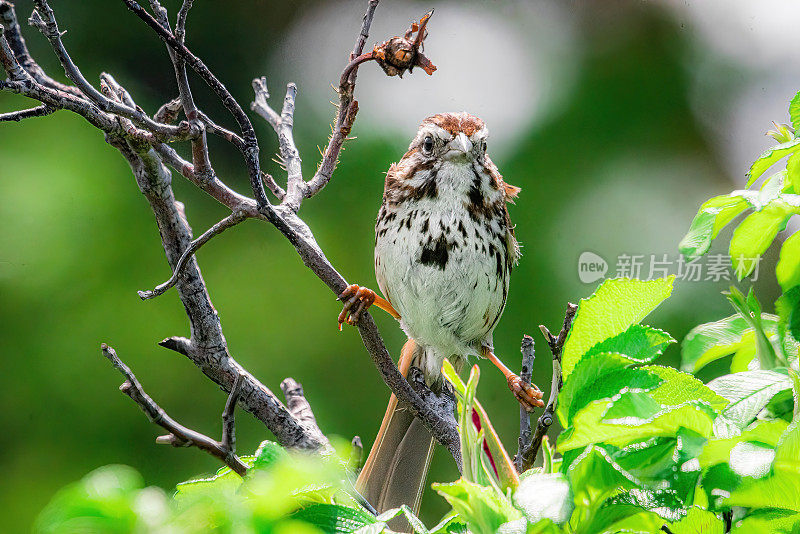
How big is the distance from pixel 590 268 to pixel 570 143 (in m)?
0.63

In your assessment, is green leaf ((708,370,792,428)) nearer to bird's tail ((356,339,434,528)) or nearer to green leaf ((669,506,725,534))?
green leaf ((669,506,725,534))

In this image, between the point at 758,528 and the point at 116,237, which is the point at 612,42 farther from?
the point at 758,528

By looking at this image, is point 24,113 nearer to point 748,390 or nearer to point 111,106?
point 111,106

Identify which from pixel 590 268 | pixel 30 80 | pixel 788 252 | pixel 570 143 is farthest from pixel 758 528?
pixel 570 143

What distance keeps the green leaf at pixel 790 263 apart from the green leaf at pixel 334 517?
17.4 inches

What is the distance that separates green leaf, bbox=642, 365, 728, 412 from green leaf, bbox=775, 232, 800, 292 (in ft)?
0.81

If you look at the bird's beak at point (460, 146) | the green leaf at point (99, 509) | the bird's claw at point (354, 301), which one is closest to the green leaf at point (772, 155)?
the green leaf at point (99, 509)

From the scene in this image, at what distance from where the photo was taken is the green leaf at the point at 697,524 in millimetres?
439

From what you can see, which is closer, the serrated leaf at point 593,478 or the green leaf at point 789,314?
the serrated leaf at point 593,478

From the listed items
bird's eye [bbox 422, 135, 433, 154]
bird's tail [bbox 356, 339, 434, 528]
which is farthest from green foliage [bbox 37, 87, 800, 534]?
bird's eye [bbox 422, 135, 433, 154]

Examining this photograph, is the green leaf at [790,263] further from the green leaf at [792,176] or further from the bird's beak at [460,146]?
the bird's beak at [460,146]

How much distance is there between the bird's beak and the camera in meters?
1.50

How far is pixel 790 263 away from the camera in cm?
69

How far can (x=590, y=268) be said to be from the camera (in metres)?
2.37
